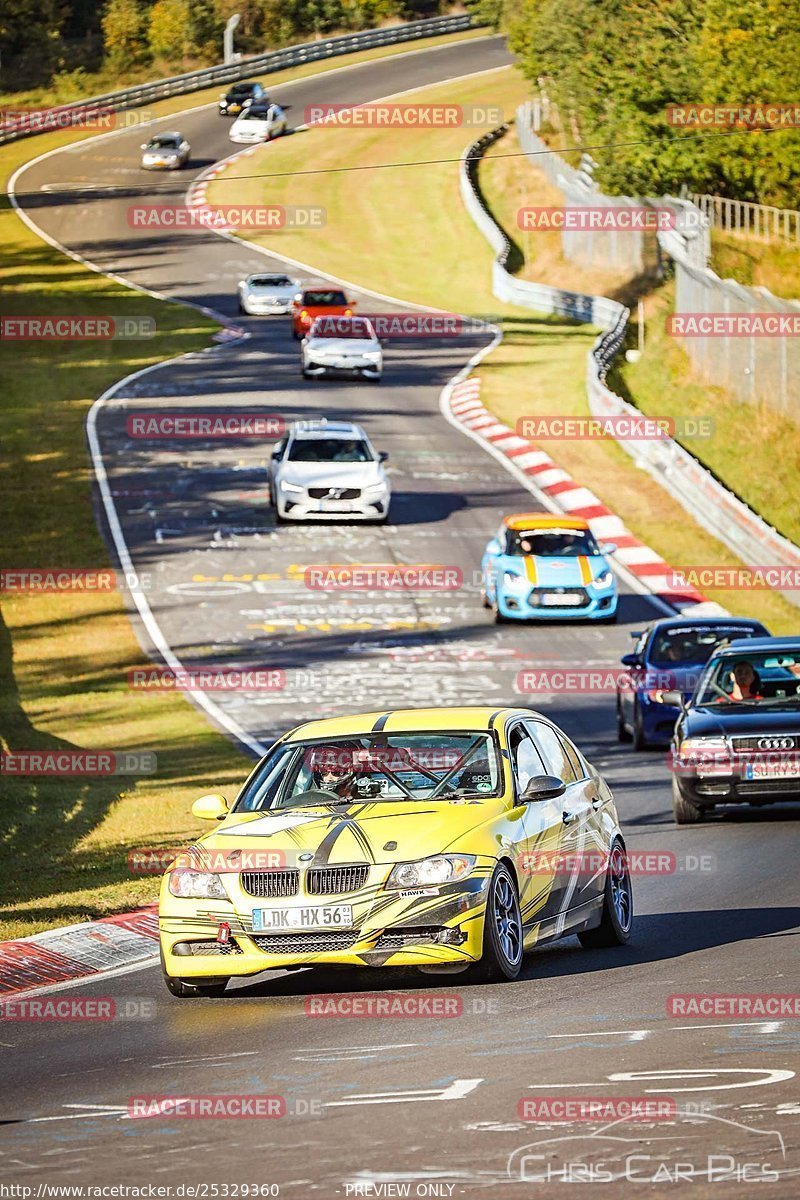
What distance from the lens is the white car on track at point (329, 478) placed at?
35688 mm

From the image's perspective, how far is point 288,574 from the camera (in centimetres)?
3319

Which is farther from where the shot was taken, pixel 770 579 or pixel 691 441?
pixel 691 441

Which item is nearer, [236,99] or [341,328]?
[341,328]

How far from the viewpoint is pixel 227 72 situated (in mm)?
97875

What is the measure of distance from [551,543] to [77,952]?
65.2 ft

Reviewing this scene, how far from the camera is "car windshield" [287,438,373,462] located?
117 feet

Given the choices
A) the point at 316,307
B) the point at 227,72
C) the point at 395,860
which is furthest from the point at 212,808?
the point at 227,72

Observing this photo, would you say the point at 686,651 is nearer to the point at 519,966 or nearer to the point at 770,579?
the point at 770,579

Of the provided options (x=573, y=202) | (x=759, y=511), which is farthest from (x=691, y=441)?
(x=573, y=202)

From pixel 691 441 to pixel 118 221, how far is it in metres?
38.5
